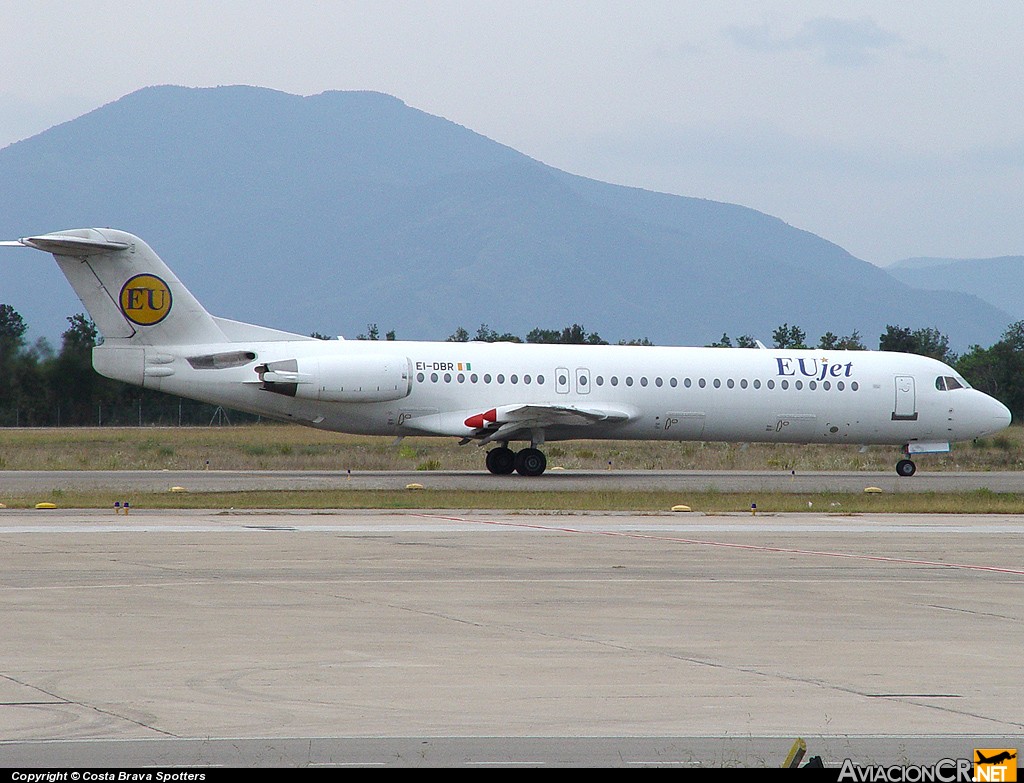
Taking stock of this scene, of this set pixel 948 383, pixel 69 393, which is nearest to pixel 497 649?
pixel 948 383

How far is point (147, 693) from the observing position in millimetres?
8453

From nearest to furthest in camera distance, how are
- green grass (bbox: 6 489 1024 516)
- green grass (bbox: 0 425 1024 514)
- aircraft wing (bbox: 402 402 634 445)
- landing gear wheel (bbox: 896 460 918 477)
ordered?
green grass (bbox: 6 489 1024 516), green grass (bbox: 0 425 1024 514), aircraft wing (bbox: 402 402 634 445), landing gear wheel (bbox: 896 460 918 477)

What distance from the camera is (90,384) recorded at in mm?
50969

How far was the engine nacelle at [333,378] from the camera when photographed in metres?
31.2

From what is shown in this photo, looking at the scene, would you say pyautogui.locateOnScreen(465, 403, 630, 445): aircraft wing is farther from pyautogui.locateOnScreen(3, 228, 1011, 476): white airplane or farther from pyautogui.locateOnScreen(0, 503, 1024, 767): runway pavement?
pyautogui.locateOnScreen(0, 503, 1024, 767): runway pavement

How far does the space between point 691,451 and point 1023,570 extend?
97.3 ft

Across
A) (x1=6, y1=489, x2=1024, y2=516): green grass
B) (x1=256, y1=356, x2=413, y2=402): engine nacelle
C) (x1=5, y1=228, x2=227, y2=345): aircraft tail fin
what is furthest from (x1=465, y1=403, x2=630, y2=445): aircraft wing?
(x1=5, y1=228, x2=227, y2=345): aircraft tail fin

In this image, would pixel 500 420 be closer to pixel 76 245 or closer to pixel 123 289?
pixel 123 289

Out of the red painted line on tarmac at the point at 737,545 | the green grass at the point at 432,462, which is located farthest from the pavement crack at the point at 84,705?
the green grass at the point at 432,462

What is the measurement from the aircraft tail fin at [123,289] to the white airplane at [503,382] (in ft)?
0.11

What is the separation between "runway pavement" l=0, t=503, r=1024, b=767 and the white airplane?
512 inches

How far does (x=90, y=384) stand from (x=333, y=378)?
75.1 feet

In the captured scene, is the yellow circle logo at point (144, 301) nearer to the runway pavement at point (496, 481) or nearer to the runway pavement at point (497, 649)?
the runway pavement at point (496, 481)

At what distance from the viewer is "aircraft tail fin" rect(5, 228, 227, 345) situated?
3091cm
